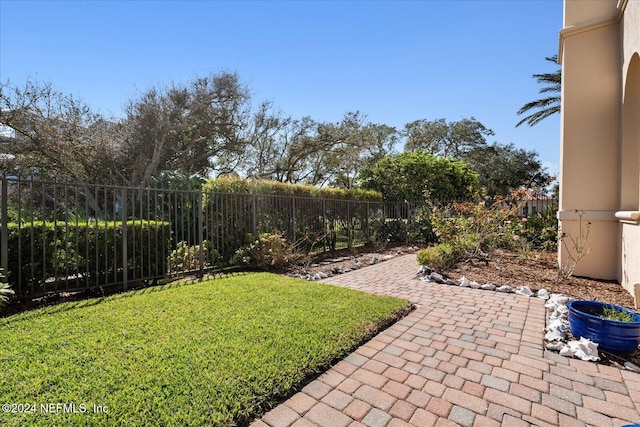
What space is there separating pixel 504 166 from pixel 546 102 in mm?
13186

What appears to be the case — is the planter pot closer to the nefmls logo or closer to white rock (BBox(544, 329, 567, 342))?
white rock (BBox(544, 329, 567, 342))

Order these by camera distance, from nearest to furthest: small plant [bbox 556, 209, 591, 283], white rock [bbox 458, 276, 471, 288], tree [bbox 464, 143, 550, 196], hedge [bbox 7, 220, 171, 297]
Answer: hedge [bbox 7, 220, 171, 297] → white rock [bbox 458, 276, 471, 288] → small plant [bbox 556, 209, 591, 283] → tree [bbox 464, 143, 550, 196]

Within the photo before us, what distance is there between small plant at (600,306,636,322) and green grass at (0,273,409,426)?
7.22 ft

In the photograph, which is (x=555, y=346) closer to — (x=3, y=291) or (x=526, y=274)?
(x=526, y=274)

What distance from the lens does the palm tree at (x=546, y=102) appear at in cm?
1405

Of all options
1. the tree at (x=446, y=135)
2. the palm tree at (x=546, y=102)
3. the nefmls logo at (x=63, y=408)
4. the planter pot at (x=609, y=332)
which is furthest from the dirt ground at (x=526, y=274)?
the tree at (x=446, y=135)

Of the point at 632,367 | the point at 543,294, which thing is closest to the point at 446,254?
the point at 543,294

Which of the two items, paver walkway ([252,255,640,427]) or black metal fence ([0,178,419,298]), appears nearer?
paver walkway ([252,255,640,427])

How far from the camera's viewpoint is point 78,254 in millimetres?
4738

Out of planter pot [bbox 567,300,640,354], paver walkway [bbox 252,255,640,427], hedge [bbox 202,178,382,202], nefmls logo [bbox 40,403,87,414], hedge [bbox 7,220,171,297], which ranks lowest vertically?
paver walkway [bbox 252,255,640,427]

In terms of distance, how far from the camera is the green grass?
199 centimetres

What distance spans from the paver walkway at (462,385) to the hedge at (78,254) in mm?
4419

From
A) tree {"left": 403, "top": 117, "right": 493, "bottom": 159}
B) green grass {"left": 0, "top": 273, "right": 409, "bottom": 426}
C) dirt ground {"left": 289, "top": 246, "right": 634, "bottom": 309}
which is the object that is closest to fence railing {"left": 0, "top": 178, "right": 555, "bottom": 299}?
green grass {"left": 0, "top": 273, "right": 409, "bottom": 426}

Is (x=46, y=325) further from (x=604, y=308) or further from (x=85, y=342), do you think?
(x=604, y=308)
